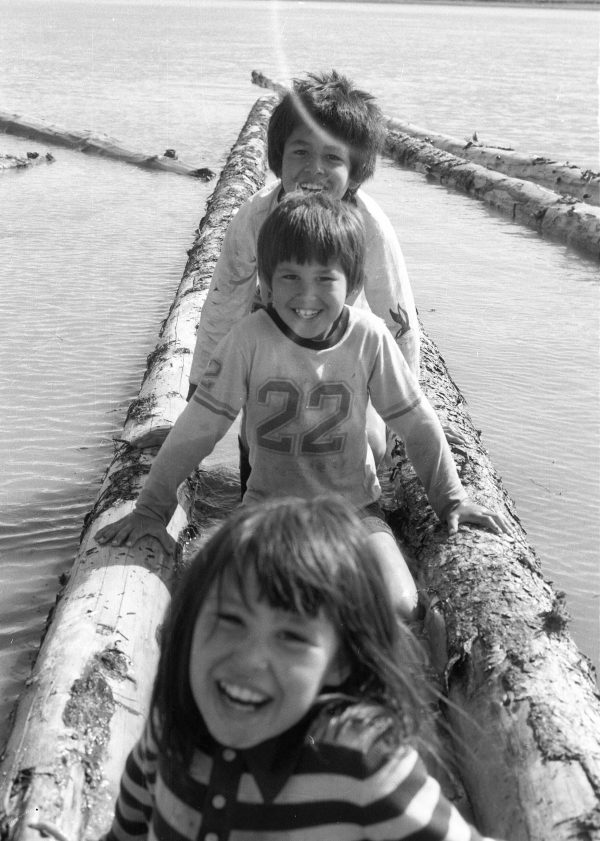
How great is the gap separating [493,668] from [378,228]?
6.08 ft

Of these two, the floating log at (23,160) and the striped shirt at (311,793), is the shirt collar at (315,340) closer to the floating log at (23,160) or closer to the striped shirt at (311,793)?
the striped shirt at (311,793)

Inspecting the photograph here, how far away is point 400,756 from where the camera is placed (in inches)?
68.7

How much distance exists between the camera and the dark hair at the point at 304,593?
1.70m

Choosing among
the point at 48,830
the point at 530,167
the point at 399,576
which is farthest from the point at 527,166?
the point at 48,830

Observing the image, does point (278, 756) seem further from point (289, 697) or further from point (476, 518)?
point (476, 518)

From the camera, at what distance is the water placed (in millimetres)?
4832

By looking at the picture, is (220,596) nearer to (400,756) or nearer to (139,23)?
(400,756)

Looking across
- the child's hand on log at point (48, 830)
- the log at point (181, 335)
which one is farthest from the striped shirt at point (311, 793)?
the log at point (181, 335)

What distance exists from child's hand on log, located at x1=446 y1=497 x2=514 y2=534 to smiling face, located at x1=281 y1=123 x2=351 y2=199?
4.28 ft

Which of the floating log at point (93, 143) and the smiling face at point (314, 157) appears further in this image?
the floating log at point (93, 143)

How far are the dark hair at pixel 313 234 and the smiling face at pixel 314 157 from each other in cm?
81

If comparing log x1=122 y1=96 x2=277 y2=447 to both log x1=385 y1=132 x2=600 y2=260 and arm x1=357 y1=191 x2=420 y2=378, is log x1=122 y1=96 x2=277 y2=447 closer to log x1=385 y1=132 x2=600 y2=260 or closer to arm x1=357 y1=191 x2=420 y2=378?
arm x1=357 y1=191 x2=420 y2=378

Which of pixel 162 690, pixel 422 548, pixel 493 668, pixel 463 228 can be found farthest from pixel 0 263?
pixel 162 690

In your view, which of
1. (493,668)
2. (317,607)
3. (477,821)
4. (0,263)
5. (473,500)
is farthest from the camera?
(0,263)
